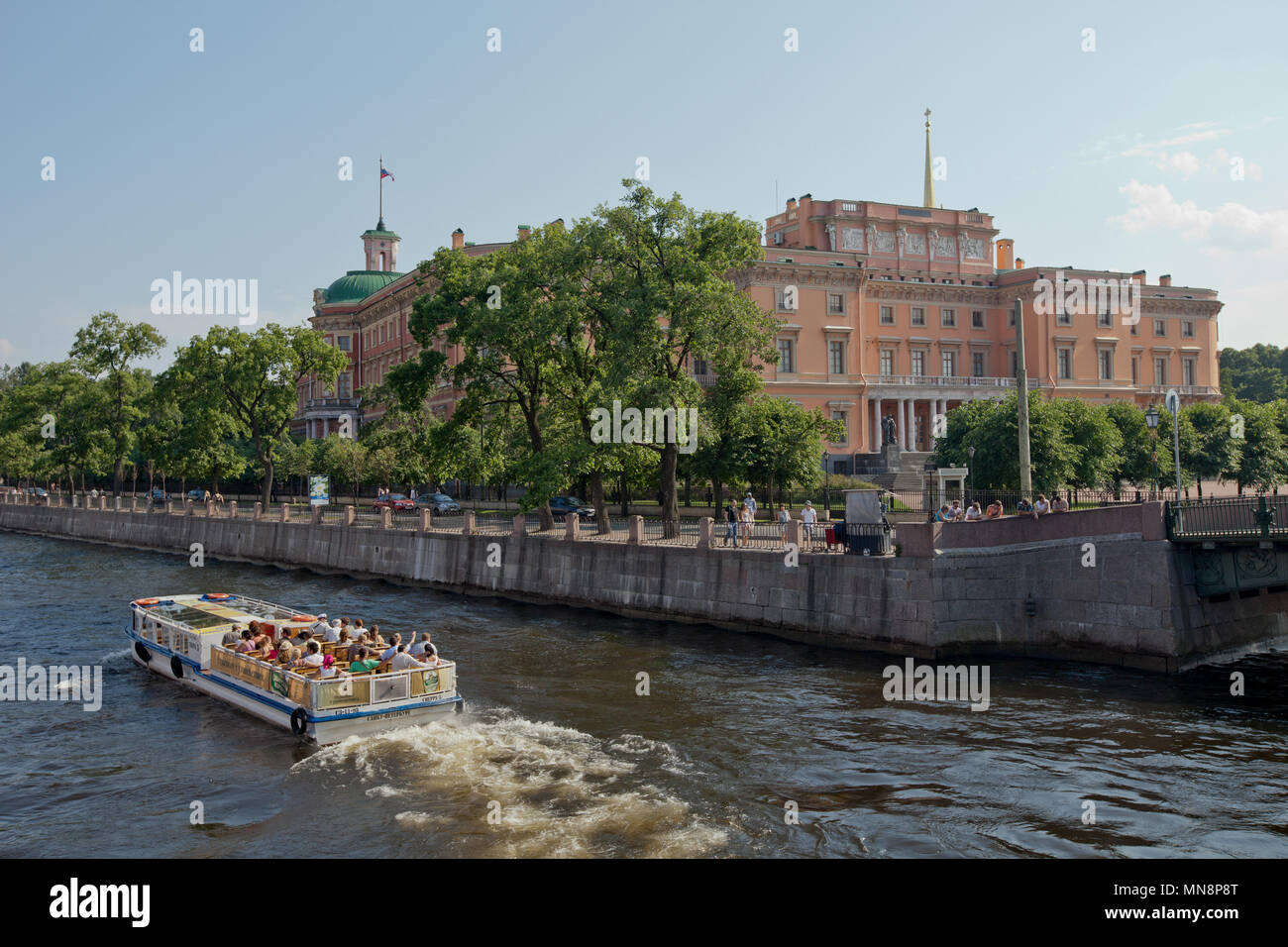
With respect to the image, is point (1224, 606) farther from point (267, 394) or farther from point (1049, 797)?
point (267, 394)

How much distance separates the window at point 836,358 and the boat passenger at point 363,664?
182ft

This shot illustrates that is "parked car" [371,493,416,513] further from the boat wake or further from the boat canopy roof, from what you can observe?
the boat wake

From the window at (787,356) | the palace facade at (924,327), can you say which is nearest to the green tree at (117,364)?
the palace facade at (924,327)

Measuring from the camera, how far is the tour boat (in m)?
18.8

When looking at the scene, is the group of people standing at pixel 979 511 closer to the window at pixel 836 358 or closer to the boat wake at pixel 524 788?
the boat wake at pixel 524 788

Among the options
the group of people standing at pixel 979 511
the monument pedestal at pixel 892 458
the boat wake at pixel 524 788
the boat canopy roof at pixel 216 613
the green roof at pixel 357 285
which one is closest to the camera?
the boat wake at pixel 524 788

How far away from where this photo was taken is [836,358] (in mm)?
72375

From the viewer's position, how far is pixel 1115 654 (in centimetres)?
2342

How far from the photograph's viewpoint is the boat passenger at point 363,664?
64.5ft

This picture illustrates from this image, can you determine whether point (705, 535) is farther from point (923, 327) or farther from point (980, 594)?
point (923, 327)

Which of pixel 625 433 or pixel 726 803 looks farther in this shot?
pixel 625 433

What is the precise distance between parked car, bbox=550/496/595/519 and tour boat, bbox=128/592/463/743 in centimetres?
2791

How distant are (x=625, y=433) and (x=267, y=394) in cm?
3426

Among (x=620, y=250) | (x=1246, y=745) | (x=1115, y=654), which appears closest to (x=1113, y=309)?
(x=620, y=250)
